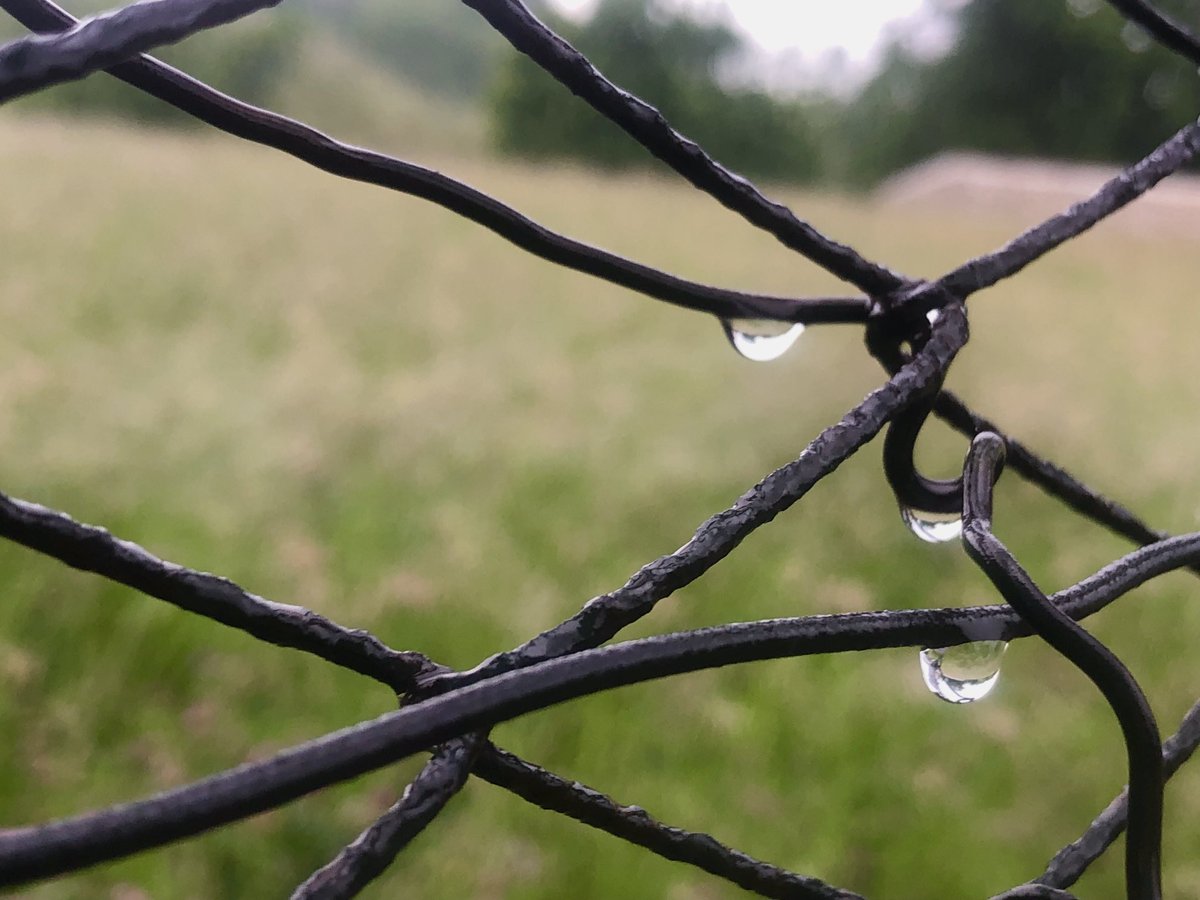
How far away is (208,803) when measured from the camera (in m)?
0.11

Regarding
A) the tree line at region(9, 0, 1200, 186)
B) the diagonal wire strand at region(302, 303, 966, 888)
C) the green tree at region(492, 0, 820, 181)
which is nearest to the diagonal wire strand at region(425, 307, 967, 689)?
the diagonal wire strand at region(302, 303, 966, 888)

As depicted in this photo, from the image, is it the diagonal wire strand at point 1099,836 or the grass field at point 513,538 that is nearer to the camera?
the diagonal wire strand at point 1099,836

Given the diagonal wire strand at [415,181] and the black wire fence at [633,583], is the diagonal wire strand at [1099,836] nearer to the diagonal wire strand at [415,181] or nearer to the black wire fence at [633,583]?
the black wire fence at [633,583]

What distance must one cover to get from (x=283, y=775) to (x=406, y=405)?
0.76m

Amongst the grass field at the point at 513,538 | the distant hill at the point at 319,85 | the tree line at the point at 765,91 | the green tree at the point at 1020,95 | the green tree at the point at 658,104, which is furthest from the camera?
the green tree at the point at 1020,95

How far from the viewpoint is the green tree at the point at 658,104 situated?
3770 mm

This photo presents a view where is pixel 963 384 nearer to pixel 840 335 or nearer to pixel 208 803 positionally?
pixel 840 335

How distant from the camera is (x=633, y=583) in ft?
0.51

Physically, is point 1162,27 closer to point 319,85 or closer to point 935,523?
point 935,523

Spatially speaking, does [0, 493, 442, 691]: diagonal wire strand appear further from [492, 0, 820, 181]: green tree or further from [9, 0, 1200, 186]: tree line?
[492, 0, 820, 181]: green tree

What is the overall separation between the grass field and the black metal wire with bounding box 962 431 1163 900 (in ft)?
1.08

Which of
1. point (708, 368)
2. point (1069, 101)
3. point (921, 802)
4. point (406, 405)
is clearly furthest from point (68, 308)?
point (1069, 101)

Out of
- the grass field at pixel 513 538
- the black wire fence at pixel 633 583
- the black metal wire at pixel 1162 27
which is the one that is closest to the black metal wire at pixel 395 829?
the black wire fence at pixel 633 583

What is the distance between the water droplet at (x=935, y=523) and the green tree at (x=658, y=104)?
3217 millimetres
